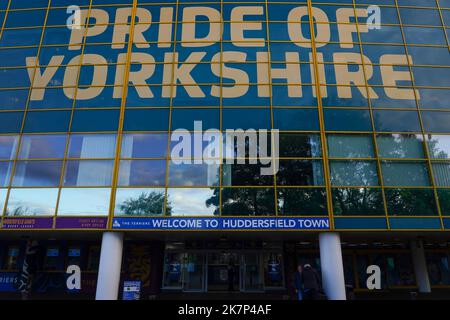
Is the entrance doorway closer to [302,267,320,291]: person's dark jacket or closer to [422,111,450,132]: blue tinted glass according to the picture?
[302,267,320,291]: person's dark jacket

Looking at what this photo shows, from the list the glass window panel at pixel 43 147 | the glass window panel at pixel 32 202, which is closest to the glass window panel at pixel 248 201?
the glass window panel at pixel 32 202

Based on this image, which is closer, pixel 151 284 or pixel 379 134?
pixel 379 134

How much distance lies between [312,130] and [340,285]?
277 inches

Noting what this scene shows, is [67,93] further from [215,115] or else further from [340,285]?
[340,285]

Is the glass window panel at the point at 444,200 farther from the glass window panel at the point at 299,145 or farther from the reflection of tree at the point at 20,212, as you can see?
the reflection of tree at the point at 20,212

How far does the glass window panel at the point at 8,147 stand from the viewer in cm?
1634

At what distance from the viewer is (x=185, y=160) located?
15.9m

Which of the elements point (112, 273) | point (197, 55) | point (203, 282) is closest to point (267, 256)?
point (203, 282)

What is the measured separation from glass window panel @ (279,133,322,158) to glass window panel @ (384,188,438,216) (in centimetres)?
373

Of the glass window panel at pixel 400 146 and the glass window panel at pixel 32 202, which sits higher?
the glass window panel at pixel 400 146

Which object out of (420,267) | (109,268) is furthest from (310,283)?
(420,267)

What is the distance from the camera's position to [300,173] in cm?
1560

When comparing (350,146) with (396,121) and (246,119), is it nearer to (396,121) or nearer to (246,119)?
(396,121)

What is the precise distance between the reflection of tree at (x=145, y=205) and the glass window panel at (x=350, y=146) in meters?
8.21
